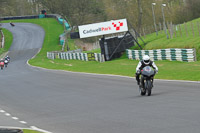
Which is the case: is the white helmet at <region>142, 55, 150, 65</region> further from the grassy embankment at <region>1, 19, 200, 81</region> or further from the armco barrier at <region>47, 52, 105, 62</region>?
the armco barrier at <region>47, 52, 105, 62</region>

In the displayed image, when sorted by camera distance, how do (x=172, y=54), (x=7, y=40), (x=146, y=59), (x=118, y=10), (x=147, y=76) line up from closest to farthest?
(x=147, y=76) → (x=146, y=59) → (x=172, y=54) → (x=118, y=10) → (x=7, y=40)

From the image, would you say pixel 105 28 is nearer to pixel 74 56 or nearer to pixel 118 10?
pixel 74 56

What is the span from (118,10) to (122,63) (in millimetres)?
44361

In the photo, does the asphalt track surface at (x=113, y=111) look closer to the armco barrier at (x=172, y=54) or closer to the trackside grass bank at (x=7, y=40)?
the armco barrier at (x=172, y=54)

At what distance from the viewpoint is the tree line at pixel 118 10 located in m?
66.2

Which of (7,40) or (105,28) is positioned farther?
(7,40)

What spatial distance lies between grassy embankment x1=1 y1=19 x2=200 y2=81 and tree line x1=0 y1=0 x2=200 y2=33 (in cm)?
454

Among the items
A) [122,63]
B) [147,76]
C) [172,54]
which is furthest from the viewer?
[122,63]

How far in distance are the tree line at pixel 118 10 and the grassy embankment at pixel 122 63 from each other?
4.54m

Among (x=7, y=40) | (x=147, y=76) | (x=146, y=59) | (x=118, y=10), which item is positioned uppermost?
(x=118, y=10)

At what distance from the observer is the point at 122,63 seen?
39.7 metres

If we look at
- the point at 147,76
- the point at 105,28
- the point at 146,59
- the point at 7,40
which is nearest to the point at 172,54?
the point at 105,28

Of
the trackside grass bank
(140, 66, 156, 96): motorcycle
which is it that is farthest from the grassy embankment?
the trackside grass bank

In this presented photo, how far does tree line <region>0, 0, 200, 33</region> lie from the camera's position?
6619 cm
